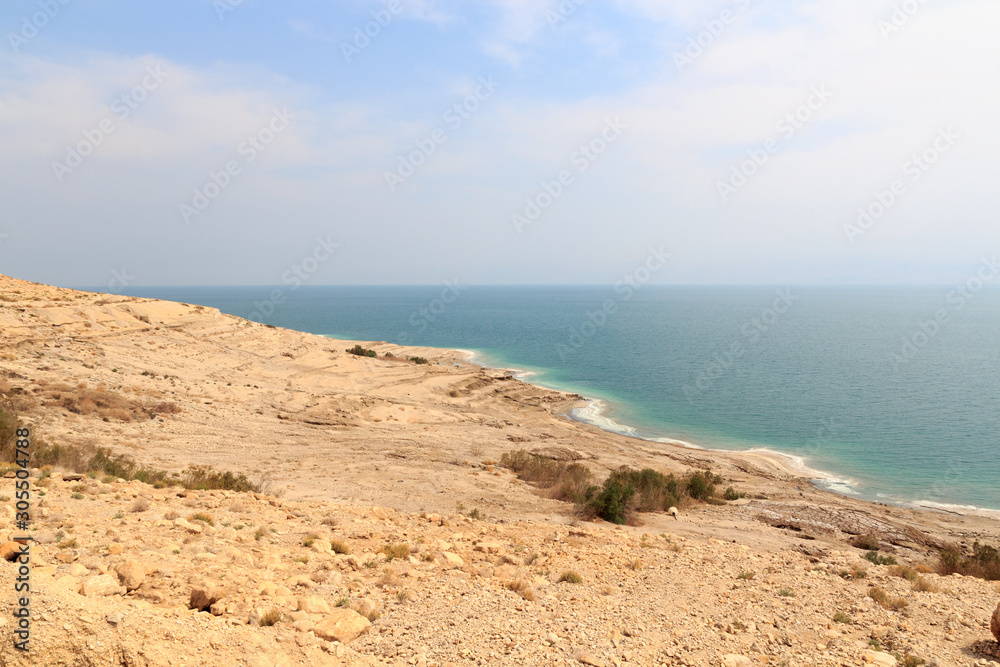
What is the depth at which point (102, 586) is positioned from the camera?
7.79 meters

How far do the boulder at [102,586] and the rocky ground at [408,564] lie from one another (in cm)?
3

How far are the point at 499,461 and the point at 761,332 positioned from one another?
98.1 metres

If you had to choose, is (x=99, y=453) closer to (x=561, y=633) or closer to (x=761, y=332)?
(x=561, y=633)

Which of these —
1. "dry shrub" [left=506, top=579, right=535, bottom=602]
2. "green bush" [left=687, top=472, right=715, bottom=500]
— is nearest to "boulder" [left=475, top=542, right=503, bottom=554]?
"dry shrub" [left=506, top=579, right=535, bottom=602]

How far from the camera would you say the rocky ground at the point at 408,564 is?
306 inches

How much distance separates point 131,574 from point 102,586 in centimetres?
43

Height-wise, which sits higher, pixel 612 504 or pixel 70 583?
pixel 612 504

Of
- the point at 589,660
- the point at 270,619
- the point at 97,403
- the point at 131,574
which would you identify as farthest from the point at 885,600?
the point at 97,403

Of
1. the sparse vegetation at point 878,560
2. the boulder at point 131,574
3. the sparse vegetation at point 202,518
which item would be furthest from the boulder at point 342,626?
the sparse vegetation at point 878,560

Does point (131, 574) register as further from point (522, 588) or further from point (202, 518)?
point (522, 588)

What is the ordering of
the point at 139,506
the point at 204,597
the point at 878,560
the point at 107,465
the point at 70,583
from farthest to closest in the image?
the point at 107,465 < the point at 878,560 < the point at 139,506 < the point at 204,597 < the point at 70,583

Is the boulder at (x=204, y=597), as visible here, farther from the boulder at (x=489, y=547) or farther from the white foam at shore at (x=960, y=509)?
the white foam at shore at (x=960, y=509)

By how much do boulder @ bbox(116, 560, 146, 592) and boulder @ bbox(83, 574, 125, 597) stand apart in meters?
0.09

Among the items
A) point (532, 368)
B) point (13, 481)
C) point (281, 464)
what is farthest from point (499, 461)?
point (532, 368)
